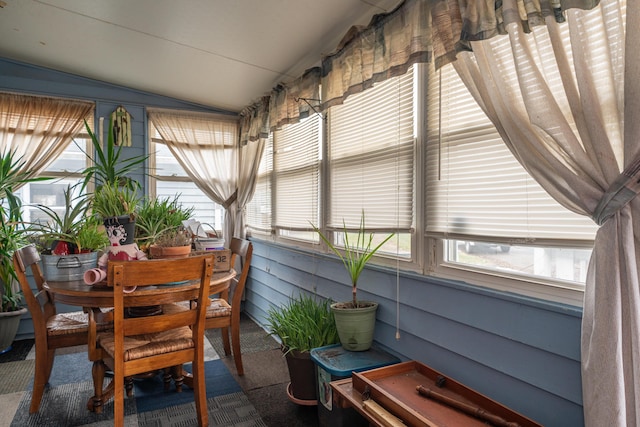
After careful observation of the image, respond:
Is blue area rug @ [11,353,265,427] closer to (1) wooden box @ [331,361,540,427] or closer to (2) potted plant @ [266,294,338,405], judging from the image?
(2) potted plant @ [266,294,338,405]

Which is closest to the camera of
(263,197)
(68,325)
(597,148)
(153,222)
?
(597,148)

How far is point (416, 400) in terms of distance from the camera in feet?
4.94

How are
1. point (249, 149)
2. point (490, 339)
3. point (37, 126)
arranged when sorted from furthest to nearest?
point (249, 149) → point (37, 126) → point (490, 339)

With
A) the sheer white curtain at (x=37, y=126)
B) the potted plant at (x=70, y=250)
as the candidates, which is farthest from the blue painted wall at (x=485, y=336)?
the sheer white curtain at (x=37, y=126)

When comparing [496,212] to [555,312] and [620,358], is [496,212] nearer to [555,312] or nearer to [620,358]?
[555,312]

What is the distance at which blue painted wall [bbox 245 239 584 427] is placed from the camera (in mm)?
1271

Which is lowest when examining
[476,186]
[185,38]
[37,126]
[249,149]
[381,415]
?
[381,415]

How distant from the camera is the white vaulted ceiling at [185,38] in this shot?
2.29 m

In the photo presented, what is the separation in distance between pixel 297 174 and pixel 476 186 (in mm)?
1811

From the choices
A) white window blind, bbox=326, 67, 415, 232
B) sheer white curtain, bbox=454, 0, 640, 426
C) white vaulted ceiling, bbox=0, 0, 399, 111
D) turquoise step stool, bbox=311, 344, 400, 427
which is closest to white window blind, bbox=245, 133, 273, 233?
white vaulted ceiling, bbox=0, 0, 399, 111

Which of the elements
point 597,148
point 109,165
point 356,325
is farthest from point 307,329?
point 109,165

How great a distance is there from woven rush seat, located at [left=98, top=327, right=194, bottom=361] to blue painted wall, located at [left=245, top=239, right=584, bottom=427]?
3.33ft

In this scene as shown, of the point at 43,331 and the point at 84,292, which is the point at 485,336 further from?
the point at 43,331

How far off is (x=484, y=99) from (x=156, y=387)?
2.59 meters
